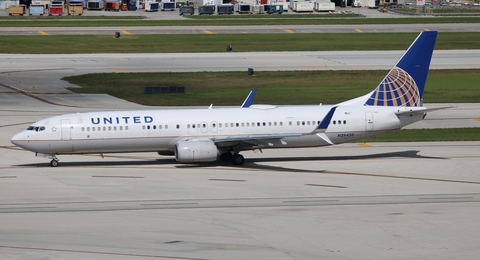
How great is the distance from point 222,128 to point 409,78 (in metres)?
13.5

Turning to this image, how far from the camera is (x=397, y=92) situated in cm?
5338

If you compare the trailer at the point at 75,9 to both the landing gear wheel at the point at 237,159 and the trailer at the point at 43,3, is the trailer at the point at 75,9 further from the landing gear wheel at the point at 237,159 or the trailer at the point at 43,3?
the landing gear wheel at the point at 237,159

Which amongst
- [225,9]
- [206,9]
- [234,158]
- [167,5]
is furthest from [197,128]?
[167,5]

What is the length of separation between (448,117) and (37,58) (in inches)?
2345

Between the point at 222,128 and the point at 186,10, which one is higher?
the point at 186,10

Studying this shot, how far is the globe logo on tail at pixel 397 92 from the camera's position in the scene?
53.2 metres

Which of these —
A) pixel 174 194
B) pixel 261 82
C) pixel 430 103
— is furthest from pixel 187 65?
pixel 174 194

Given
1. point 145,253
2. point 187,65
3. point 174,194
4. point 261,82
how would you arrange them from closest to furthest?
point 145,253
point 174,194
point 261,82
point 187,65

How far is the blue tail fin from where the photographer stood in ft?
175

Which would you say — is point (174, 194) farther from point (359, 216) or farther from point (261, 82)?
point (261, 82)

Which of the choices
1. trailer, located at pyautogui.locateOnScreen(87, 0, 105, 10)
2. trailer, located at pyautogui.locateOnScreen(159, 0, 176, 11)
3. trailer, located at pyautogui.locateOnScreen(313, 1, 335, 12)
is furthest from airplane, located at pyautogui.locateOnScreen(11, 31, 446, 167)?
trailer, located at pyautogui.locateOnScreen(87, 0, 105, 10)

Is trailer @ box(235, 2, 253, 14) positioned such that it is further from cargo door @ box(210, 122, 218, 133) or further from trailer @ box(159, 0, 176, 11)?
cargo door @ box(210, 122, 218, 133)

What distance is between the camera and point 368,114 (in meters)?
51.9

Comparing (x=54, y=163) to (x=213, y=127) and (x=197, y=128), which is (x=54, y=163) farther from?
(x=213, y=127)
